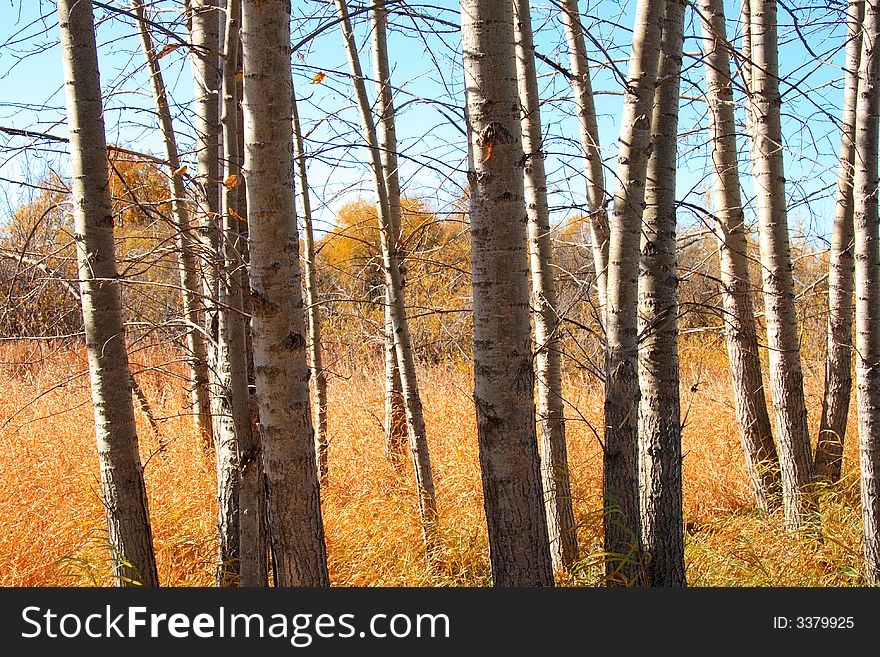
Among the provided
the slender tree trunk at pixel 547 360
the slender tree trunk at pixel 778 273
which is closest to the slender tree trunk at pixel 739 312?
the slender tree trunk at pixel 778 273

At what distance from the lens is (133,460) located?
2.71 metres

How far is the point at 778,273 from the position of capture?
14.5 feet

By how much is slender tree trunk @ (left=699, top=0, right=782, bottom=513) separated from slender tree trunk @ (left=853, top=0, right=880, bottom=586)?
94cm

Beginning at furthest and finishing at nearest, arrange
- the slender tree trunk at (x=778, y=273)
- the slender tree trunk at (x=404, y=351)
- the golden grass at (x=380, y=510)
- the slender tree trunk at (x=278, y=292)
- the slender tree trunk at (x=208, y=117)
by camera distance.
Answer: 1. the slender tree trunk at (x=778, y=273)
2. the slender tree trunk at (x=404, y=351)
3. the golden grass at (x=380, y=510)
4. the slender tree trunk at (x=208, y=117)
5. the slender tree trunk at (x=278, y=292)

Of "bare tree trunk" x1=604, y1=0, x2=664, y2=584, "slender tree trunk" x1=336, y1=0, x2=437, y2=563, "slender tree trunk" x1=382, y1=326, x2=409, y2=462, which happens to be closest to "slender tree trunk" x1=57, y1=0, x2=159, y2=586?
"slender tree trunk" x1=336, y1=0, x2=437, y2=563

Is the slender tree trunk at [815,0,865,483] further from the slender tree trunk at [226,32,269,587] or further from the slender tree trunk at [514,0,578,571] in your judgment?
the slender tree trunk at [226,32,269,587]

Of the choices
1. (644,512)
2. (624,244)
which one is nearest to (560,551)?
(644,512)

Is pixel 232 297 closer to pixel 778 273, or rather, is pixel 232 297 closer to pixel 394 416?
pixel 394 416

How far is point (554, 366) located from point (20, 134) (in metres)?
Result: 2.56

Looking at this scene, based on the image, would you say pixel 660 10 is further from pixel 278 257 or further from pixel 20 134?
pixel 20 134

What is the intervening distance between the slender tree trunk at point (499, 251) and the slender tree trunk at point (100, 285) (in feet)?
4.49

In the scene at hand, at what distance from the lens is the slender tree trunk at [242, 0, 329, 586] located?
209 centimetres

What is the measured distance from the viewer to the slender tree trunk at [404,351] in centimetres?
412

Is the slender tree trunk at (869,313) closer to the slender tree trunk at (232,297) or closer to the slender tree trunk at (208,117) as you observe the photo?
the slender tree trunk at (232,297)
